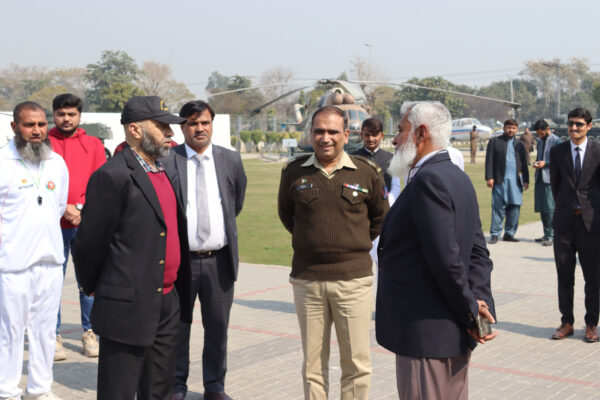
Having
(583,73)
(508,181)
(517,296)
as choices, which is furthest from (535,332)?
(583,73)

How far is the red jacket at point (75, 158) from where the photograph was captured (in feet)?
21.2

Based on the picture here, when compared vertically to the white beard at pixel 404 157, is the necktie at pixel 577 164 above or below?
below

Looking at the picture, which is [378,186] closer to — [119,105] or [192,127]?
[192,127]

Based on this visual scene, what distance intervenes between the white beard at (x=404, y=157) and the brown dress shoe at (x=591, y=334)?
167 inches

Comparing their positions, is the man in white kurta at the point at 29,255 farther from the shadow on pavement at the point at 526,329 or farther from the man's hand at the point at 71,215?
the shadow on pavement at the point at 526,329

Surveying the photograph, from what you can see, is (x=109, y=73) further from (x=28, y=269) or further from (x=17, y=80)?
(x=28, y=269)

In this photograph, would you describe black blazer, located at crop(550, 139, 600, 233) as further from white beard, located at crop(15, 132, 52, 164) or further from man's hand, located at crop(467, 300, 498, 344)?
white beard, located at crop(15, 132, 52, 164)

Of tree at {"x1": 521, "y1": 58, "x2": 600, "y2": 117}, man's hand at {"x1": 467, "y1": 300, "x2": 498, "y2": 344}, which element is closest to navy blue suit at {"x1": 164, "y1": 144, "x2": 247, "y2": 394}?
man's hand at {"x1": 467, "y1": 300, "x2": 498, "y2": 344}

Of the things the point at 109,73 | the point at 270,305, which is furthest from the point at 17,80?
the point at 270,305

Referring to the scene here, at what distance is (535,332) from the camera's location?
24.0 ft

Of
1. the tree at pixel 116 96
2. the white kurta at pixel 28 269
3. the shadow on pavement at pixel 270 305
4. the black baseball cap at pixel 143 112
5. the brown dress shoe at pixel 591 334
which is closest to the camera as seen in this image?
the black baseball cap at pixel 143 112

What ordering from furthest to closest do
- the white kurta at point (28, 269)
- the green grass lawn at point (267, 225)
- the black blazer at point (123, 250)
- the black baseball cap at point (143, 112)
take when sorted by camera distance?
the green grass lawn at point (267, 225) → the white kurta at point (28, 269) → the black baseball cap at point (143, 112) → the black blazer at point (123, 250)

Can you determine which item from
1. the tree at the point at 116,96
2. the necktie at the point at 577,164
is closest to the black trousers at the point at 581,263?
the necktie at the point at 577,164

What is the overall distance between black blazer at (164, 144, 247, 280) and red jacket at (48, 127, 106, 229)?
1440mm
